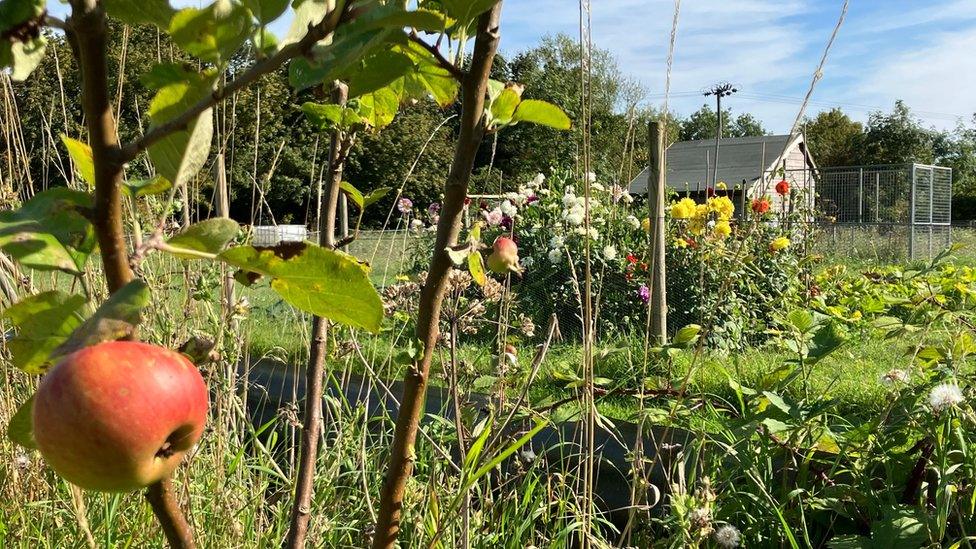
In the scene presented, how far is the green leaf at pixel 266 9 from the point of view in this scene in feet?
1.34

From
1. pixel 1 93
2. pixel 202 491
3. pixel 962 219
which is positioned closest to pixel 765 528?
pixel 202 491

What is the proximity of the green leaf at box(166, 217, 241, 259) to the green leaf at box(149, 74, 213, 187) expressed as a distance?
65mm

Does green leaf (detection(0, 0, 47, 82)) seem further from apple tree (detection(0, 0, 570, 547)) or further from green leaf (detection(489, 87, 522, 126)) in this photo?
green leaf (detection(489, 87, 522, 126))

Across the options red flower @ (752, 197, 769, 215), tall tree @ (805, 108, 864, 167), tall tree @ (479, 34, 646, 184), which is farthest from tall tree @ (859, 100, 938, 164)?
red flower @ (752, 197, 769, 215)

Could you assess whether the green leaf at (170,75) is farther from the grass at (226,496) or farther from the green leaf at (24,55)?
the grass at (226,496)

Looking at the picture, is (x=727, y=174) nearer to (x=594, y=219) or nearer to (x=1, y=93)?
(x=594, y=219)

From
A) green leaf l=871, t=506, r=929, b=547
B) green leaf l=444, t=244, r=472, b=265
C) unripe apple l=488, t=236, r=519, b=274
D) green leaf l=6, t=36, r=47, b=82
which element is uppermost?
green leaf l=6, t=36, r=47, b=82

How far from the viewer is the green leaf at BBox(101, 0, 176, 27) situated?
1.44 ft

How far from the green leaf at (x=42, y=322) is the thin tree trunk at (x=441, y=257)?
28 cm

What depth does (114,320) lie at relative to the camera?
369mm

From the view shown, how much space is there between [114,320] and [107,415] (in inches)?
1.7

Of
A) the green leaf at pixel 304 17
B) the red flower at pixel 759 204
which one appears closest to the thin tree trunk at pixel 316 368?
the green leaf at pixel 304 17

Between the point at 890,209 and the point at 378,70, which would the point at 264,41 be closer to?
the point at 378,70

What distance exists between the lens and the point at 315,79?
420 mm
